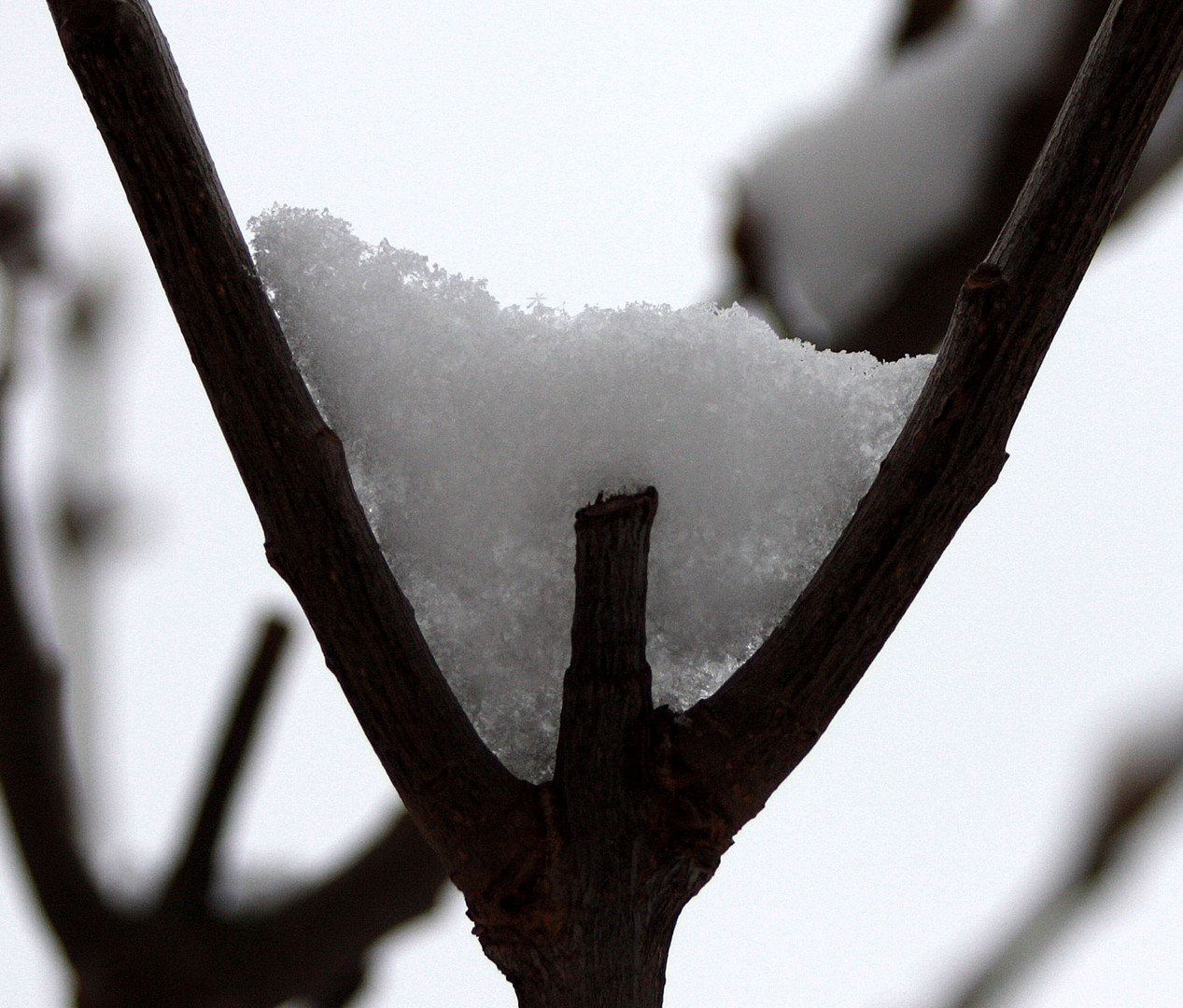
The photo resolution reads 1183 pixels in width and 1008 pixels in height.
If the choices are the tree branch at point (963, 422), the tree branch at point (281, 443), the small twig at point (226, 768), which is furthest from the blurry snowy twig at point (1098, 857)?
the small twig at point (226, 768)

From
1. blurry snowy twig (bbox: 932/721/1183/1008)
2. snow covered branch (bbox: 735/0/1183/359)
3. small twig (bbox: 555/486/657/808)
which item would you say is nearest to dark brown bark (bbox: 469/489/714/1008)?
small twig (bbox: 555/486/657/808)

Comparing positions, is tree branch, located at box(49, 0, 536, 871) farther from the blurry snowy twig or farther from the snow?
the snow

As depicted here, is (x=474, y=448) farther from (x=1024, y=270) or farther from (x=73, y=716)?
(x=73, y=716)

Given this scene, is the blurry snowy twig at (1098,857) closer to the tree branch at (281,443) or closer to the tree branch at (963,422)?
the tree branch at (963,422)

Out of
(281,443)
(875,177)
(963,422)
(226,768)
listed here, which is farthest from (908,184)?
(226,768)

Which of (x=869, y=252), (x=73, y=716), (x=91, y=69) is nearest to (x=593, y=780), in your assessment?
(x=91, y=69)

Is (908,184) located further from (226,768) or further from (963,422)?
(226,768)
